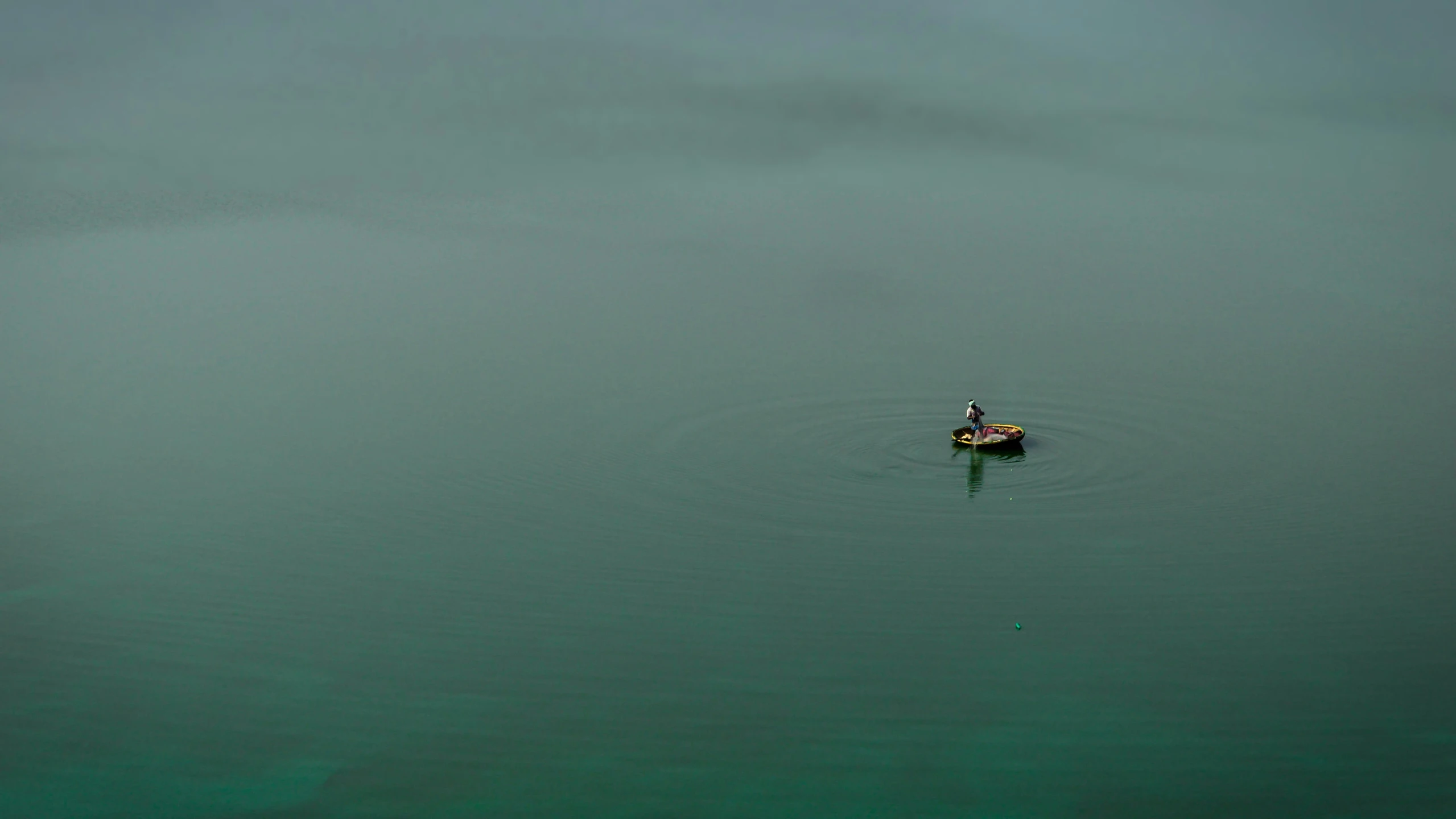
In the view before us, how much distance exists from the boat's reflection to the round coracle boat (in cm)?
4

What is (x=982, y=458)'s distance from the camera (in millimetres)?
11852

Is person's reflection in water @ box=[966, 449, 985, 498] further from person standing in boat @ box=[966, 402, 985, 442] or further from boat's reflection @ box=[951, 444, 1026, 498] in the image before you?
person standing in boat @ box=[966, 402, 985, 442]

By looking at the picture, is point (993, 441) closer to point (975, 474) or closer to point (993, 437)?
point (993, 437)

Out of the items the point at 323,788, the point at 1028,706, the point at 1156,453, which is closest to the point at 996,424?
the point at 1156,453

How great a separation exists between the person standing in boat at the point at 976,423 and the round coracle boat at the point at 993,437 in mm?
11

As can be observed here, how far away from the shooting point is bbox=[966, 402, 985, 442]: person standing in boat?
1193 cm

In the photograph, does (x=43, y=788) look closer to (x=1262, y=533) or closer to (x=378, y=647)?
(x=378, y=647)

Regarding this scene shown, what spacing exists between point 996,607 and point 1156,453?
3270 mm

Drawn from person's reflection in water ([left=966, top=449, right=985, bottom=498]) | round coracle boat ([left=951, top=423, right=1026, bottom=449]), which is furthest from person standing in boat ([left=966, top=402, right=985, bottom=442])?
person's reflection in water ([left=966, top=449, right=985, bottom=498])

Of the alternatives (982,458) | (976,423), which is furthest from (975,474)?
(976,423)

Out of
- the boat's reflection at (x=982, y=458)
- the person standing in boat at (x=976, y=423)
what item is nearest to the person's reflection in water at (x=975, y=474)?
the boat's reflection at (x=982, y=458)

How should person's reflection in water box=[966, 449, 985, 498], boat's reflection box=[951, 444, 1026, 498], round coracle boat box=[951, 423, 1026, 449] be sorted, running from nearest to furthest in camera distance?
1. person's reflection in water box=[966, 449, 985, 498]
2. boat's reflection box=[951, 444, 1026, 498]
3. round coracle boat box=[951, 423, 1026, 449]

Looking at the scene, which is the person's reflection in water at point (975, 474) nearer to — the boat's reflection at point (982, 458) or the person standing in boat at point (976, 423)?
the boat's reflection at point (982, 458)

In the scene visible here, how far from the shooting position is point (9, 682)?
852 centimetres
